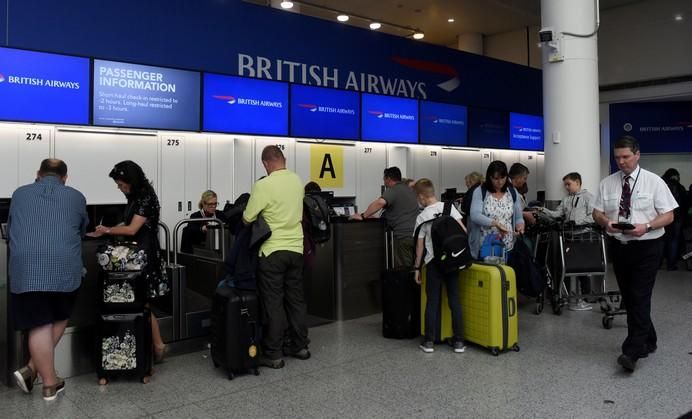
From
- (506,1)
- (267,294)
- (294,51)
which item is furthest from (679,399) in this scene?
(506,1)

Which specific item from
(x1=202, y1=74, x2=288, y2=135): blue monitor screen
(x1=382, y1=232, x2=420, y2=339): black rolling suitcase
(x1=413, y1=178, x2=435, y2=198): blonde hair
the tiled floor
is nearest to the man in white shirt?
the tiled floor

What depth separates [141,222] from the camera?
3.65 m

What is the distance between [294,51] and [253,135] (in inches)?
52.6

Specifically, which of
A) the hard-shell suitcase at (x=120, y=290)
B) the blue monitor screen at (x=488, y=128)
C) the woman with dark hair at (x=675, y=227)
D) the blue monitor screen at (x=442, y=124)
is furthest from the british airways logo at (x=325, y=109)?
the woman with dark hair at (x=675, y=227)

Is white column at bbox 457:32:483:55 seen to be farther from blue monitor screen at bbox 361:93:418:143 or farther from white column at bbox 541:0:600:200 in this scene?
white column at bbox 541:0:600:200

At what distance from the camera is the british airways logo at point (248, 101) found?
6506 mm

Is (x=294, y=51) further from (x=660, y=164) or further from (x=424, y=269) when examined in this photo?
(x=660, y=164)

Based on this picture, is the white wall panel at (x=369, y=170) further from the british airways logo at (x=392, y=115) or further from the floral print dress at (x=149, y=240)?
the floral print dress at (x=149, y=240)

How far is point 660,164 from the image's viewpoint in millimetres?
11883

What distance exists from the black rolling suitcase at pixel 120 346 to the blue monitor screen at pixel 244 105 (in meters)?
3.19

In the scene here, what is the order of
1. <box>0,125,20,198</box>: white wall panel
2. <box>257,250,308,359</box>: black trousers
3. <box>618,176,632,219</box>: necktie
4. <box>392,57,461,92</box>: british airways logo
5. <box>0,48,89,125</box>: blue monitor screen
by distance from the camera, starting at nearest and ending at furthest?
<box>618,176,632,219</box>: necktie < <box>257,250,308,359</box>: black trousers < <box>0,48,89,125</box>: blue monitor screen < <box>0,125,20,198</box>: white wall panel < <box>392,57,461,92</box>: british airways logo

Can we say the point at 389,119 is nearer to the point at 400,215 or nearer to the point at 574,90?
the point at 574,90

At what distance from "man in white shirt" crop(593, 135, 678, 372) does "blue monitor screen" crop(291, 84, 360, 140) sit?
4.09 metres

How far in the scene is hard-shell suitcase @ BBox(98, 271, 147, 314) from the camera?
3537mm
